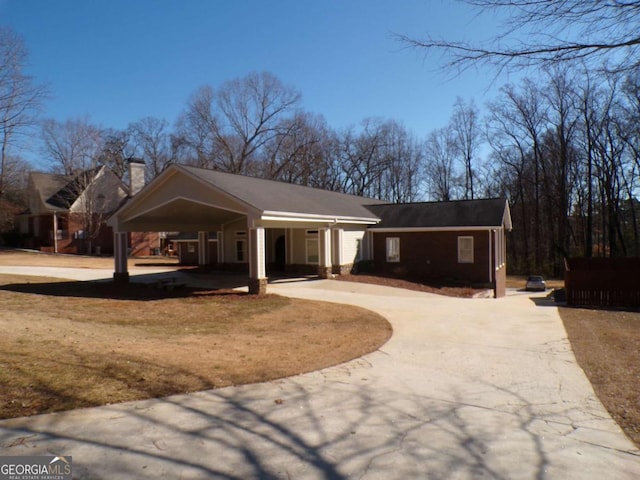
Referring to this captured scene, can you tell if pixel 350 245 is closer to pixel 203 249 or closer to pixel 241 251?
pixel 241 251

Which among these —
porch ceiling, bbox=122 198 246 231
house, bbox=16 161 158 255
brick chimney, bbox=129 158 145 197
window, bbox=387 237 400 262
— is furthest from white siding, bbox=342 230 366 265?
house, bbox=16 161 158 255

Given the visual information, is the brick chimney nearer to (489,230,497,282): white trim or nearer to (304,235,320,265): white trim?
(304,235,320,265): white trim

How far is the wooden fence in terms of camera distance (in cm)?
1555

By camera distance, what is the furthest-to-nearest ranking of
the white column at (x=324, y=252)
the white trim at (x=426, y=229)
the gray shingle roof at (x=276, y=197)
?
the white trim at (x=426, y=229), the white column at (x=324, y=252), the gray shingle roof at (x=276, y=197)

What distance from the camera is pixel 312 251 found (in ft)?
75.3

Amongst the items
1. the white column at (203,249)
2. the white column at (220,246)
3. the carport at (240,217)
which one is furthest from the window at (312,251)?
the white column at (203,249)

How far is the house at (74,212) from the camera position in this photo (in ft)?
127

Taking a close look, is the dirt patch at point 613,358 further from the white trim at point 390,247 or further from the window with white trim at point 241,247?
the window with white trim at point 241,247

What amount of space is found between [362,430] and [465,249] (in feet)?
66.8

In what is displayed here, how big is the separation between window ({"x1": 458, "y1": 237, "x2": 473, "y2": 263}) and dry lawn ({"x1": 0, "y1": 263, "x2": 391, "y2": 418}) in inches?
472

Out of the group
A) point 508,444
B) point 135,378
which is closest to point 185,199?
point 135,378

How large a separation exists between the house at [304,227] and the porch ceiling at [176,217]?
5 centimetres

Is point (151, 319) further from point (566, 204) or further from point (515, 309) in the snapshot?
point (566, 204)

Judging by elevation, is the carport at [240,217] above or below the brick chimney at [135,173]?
below
